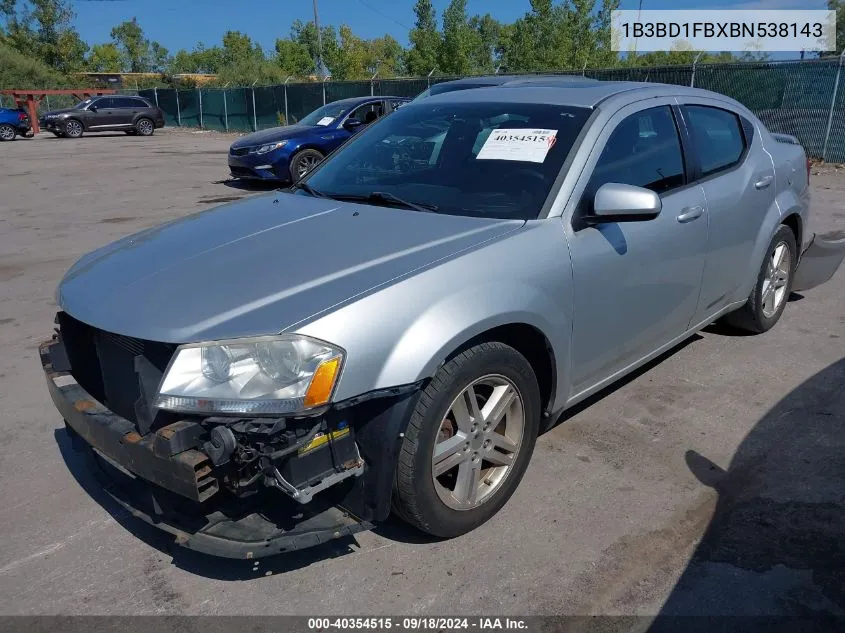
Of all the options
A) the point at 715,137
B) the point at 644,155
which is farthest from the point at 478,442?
the point at 715,137

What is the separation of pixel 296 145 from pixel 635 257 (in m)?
10.0

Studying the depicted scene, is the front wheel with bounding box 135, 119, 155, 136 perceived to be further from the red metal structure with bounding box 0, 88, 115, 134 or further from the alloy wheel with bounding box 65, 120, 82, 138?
the red metal structure with bounding box 0, 88, 115, 134

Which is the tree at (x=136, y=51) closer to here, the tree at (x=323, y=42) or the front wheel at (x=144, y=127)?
the tree at (x=323, y=42)

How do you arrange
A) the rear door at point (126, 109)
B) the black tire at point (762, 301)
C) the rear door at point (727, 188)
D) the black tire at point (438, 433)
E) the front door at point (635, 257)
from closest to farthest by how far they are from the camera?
the black tire at point (438, 433)
the front door at point (635, 257)
the rear door at point (727, 188)
the black tire at point (762, 301)
the rear door at point (126, 109)

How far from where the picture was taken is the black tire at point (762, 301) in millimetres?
4875

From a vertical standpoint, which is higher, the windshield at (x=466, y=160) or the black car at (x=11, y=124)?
the black car at (x=11, y=124)

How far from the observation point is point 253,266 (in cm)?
282

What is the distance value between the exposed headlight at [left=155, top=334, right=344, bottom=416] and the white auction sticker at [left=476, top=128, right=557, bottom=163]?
154 centimetres

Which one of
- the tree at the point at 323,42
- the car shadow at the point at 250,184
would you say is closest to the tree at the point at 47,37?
the tree at the point at 323,42

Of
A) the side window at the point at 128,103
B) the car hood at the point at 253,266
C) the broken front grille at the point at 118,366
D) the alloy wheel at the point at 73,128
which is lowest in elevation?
the broken front grille at the point at 118,366

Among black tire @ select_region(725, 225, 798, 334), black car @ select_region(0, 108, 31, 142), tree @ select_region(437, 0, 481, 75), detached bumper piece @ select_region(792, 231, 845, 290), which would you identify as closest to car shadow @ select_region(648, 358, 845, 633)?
black tire @ select_region(725, 225, 798, 334)

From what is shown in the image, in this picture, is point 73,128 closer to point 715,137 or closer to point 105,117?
point 105,117

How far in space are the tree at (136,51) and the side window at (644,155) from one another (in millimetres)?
105373

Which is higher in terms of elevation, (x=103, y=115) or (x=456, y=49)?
(x=456, y=49)
